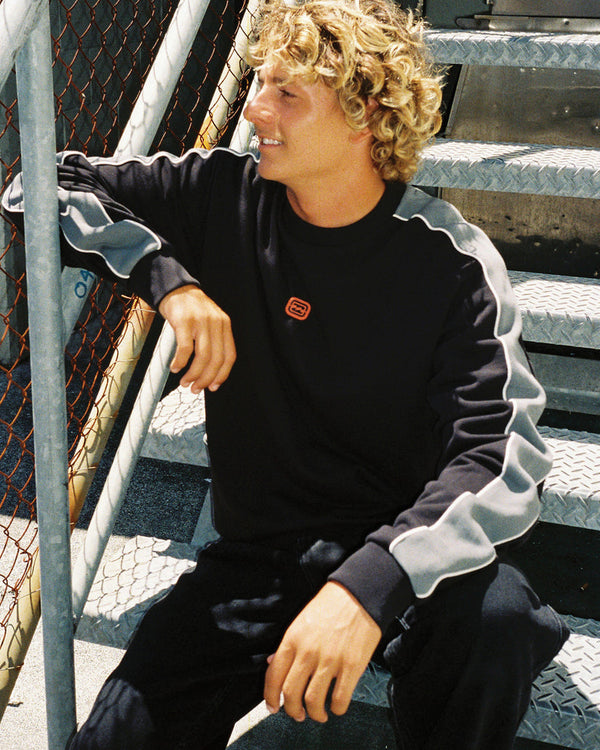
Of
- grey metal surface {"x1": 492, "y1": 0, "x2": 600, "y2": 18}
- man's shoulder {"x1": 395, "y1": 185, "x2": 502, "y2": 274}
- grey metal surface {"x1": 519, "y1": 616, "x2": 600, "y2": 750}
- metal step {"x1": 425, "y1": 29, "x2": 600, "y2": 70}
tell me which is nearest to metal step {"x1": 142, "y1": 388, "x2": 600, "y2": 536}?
grey metal surface {"x1": 519, "y1": 616, "x2": 600, "y2": 750}

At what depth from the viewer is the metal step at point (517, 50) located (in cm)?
237

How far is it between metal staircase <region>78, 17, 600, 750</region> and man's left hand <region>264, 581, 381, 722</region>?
1.26ft

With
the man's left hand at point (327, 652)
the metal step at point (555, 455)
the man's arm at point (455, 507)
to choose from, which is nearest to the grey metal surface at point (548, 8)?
the metal step at point (555, 455)

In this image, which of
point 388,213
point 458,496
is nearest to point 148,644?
point 458,496

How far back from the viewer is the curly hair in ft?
4.77

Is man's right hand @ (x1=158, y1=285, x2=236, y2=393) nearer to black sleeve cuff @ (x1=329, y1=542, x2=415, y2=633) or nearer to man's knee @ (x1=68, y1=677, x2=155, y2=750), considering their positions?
black sleeve cuff @ (x1=329, y1=542, x2=415, y2=633)

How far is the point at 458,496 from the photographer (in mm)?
1228

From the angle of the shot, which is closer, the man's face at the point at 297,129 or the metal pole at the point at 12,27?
the metal pole at the point at 12,27

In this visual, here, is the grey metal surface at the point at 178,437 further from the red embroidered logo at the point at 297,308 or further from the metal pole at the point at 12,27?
the metal pole at the point at 12,27

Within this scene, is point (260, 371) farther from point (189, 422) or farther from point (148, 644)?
point (148, 644)

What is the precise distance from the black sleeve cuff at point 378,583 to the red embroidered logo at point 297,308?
47cm

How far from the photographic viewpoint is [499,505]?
1.23 m

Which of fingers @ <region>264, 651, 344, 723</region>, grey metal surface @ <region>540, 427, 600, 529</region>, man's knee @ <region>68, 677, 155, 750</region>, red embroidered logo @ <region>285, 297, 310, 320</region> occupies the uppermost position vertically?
red embroidered logo @ <region>285, 297, 310, 320</region>

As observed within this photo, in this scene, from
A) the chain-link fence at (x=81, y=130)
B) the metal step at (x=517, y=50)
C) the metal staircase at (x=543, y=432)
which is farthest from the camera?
the chain-link fence at (x=81, y=130)
